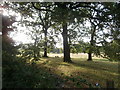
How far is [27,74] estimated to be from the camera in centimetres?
366

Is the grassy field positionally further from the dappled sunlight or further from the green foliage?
the green foliage

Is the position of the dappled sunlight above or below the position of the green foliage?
below

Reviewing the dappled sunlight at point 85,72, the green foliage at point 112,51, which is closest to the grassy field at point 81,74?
the dappled sunlight at point 85,72

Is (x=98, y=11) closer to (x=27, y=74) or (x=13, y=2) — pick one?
(x=13, y=2)

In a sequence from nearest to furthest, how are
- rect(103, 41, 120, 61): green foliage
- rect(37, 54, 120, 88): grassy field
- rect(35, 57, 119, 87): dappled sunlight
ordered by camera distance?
rect(37, 54, 120, 88): grassy field < rect(35, 57, 119, 87): dappled sunlight < rect(103, 41, 120, 61): green foliage

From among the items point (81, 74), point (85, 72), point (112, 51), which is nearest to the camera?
point (112, 51)

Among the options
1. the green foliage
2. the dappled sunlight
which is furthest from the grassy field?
the green foliage

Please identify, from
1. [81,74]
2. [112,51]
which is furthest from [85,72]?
[112,51]

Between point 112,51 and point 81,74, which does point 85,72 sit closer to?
point 81,74

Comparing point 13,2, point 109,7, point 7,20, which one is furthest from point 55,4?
point 7,20

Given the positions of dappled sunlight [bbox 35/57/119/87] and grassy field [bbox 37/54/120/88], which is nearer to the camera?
grassy field [bbox 37/54/120/88]

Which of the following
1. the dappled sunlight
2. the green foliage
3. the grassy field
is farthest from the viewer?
the green foliage

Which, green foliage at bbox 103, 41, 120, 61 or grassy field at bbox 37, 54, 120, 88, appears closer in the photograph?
grassy field at bbox 37, 54, 120, 88

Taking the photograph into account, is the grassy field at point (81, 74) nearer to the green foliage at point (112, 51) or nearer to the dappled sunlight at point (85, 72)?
the dappled sunlight at point (85, 72)
